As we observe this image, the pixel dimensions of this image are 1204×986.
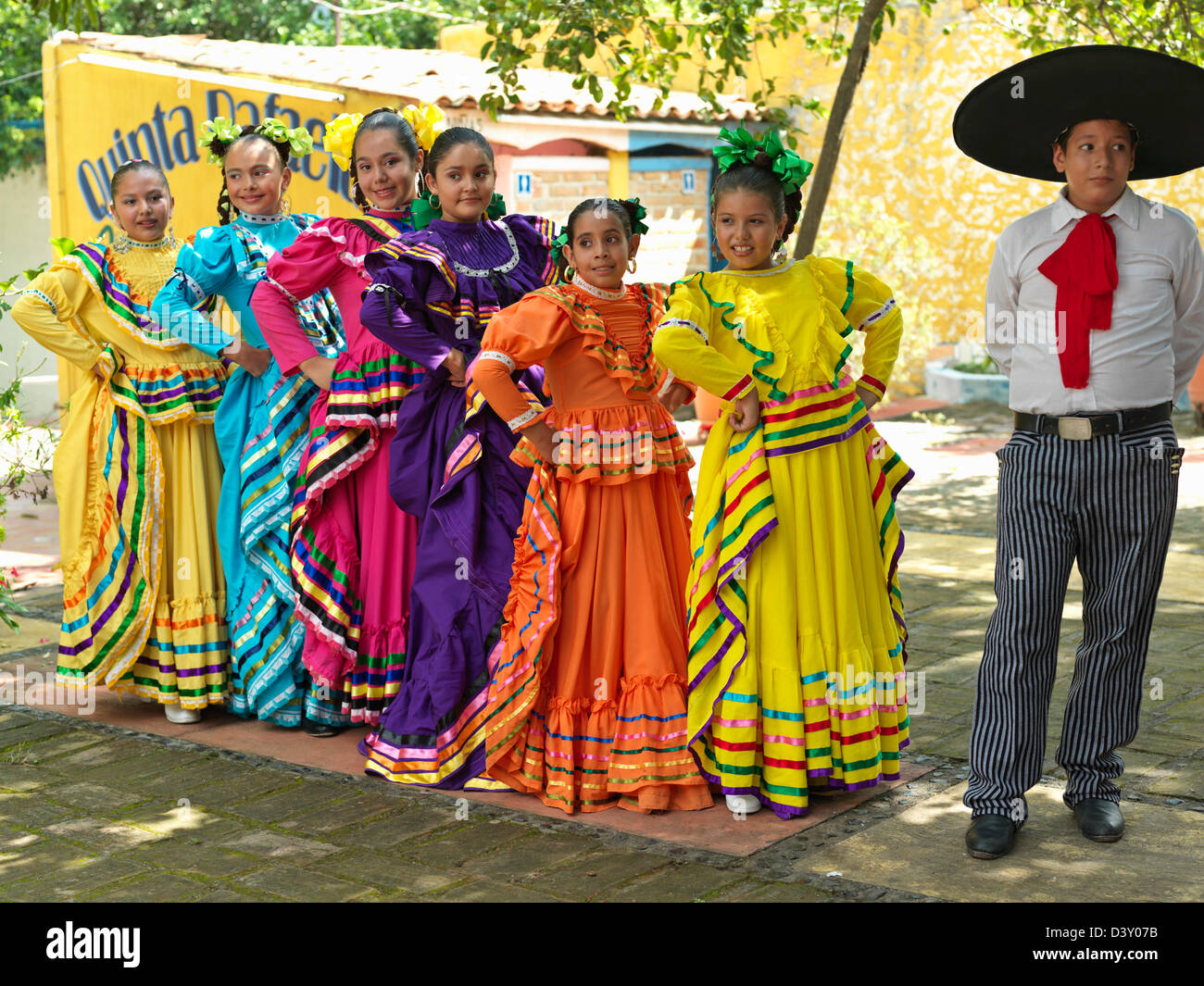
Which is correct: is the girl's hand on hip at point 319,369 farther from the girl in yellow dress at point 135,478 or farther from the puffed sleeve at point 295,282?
the girl in yellow dress at point 135,478

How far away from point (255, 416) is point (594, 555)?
163 centimetres

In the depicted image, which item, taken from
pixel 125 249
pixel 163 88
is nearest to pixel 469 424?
pixel 125 249

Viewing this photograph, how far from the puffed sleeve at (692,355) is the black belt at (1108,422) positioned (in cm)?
88

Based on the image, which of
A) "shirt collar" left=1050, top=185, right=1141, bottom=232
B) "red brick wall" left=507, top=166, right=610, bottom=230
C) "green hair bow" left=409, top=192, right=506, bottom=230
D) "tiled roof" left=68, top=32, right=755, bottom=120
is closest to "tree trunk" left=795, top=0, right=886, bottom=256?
"green hair bow" left=409, top=192, right=506, bottom=230

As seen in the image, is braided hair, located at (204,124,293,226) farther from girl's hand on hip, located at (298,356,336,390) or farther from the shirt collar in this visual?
the shirt collar

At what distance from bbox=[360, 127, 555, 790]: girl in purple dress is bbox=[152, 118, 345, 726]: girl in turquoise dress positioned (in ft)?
1.84

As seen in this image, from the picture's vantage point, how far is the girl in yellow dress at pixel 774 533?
421 centimetres

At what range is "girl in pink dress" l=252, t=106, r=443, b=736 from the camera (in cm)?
500

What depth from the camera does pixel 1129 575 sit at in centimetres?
397

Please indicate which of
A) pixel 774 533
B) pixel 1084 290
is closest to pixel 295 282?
pixel 774 533

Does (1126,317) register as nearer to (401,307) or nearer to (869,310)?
(869,310)

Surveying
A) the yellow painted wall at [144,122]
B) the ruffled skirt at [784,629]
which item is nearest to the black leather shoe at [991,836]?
the ruffled skirt at [784,629]

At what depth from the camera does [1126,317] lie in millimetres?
3881

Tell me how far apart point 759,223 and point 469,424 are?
118cm
